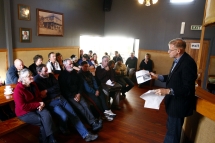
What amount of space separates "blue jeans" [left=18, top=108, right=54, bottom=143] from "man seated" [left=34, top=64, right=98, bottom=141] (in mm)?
300

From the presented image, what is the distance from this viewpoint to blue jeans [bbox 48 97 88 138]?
268 centimetres

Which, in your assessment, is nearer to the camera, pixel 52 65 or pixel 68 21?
pixel 52 65

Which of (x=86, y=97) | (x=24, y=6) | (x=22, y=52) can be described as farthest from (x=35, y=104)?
(x=24, y=6)

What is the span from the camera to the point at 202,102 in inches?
75.4

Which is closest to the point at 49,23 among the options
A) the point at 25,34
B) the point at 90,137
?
the point at 25,34

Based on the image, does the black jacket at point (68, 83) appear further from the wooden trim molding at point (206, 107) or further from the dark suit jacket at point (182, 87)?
the wooden trim molding at point (206, 107)

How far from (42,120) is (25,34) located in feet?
11.8

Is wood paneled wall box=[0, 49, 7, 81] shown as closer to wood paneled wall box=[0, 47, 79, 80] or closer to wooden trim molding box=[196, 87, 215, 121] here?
wood paneled wall box=[0, 47, 79, 80]

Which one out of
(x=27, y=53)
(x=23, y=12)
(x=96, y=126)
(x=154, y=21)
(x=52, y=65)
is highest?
(x=154, y=21)

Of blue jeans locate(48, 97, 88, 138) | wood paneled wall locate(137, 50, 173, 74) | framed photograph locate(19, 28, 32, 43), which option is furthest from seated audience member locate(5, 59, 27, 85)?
wood paneled wall locate(137, 50, 173, 74)

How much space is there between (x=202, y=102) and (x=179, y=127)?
0.40 metres

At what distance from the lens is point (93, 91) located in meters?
3.49

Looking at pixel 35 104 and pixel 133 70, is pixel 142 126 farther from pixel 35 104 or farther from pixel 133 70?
pixel 133 70

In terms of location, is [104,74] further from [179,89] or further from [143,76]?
[179,89]
